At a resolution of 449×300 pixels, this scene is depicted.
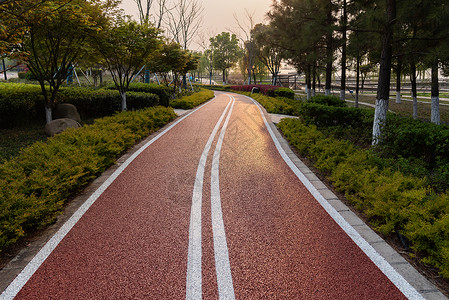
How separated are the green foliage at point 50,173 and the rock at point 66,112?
325cm

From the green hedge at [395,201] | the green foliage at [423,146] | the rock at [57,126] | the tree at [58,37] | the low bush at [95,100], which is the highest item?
the tree at [58,37]

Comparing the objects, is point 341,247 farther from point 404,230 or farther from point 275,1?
point 275,1

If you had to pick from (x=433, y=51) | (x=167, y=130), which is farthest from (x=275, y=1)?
(x=167, y=130)

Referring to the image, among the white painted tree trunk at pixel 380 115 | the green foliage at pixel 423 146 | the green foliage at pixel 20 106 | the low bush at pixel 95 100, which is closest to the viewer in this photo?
the green foliage at pixel 423 146

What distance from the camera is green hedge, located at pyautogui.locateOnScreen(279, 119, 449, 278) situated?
9.90 feet

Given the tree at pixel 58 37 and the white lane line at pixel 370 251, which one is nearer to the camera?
the white lane line at pixel 370 251

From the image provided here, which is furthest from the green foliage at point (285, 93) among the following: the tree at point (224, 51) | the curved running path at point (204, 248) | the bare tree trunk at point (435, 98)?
the tree at point (224, 51)

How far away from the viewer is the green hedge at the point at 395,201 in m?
Answer: 3.02

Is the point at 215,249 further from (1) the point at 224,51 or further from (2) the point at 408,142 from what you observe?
(1) the point at 224,51

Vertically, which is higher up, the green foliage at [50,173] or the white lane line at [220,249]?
the green foliage at [50,173]

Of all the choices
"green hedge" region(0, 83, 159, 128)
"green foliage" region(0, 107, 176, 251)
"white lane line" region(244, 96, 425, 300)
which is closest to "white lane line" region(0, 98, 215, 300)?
"green foliage" region(0, 107, 176, 251)

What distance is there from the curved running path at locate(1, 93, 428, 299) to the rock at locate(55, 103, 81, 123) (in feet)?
19.9

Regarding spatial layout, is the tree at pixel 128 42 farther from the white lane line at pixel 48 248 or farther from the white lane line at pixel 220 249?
the white lane line at pixel 220 249

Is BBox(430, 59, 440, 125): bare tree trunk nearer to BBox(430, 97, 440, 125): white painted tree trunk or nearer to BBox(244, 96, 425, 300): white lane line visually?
BBox(430, 97, 440, 125): white painted tree trunk
